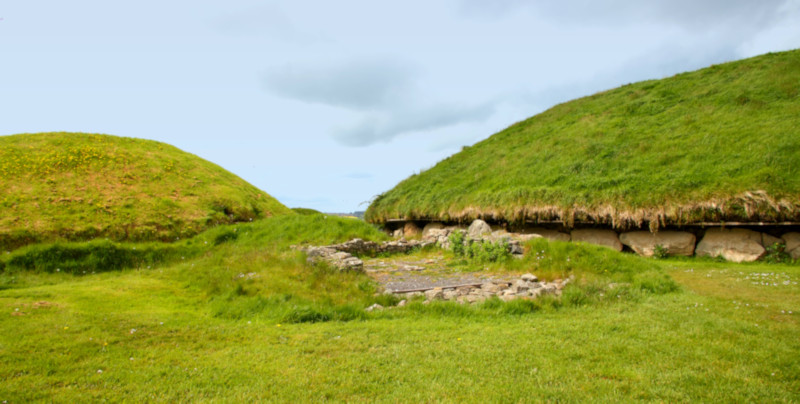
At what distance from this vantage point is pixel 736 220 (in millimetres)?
10852

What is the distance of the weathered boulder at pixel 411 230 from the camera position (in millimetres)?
21116

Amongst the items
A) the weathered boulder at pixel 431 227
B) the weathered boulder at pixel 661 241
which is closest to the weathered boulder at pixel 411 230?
the weathered boulder at pixel 431 227

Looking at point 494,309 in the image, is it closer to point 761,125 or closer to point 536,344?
point 536,344

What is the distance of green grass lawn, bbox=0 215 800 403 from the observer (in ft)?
12.3

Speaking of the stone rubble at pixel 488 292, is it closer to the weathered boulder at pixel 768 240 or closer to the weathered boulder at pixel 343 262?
the weathered boulder at pixel 343 262

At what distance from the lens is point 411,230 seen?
21438 millimetres

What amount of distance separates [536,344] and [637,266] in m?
5.54

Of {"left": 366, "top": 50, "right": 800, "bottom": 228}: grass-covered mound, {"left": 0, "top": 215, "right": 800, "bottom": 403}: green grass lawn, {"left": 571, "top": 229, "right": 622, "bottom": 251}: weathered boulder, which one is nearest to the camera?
{"left": 0, "top": 215, "right": 800, "bottom": 403}: green grass lawn

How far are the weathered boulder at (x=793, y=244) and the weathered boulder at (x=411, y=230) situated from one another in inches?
553

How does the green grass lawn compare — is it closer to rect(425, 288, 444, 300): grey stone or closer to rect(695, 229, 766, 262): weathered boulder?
rect(425, 288, 444, 300): grey stone

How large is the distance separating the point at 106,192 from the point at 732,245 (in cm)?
2256

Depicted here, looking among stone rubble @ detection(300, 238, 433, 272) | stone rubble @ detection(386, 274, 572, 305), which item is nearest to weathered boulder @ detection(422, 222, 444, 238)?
stone rubble @ detection(300, 238, 433, 272)

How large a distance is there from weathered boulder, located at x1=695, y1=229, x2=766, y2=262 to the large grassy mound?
18316mm

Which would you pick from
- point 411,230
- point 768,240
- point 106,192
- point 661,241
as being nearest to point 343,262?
point 661,241
